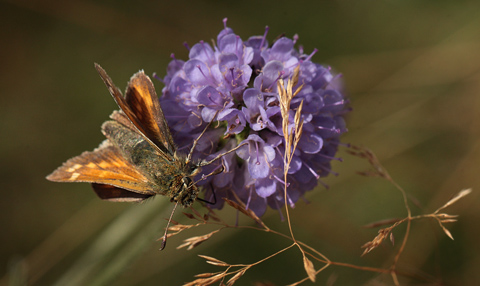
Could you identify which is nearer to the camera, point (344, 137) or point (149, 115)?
point (149, 115)

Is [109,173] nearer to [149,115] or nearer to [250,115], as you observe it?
[149,115]

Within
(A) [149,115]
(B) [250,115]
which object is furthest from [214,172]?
(A) [149,115]

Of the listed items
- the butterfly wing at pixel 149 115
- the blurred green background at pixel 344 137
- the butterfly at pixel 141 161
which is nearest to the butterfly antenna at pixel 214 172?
the butterfly at pixel 141 161

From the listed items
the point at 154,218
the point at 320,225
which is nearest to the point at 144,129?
the point at 154,218

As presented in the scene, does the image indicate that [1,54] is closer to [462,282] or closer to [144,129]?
[144,129]

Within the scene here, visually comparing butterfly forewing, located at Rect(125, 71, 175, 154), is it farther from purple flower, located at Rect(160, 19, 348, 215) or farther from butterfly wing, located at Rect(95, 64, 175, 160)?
purple flower, located at Rect(160, 19, 348, 215)
